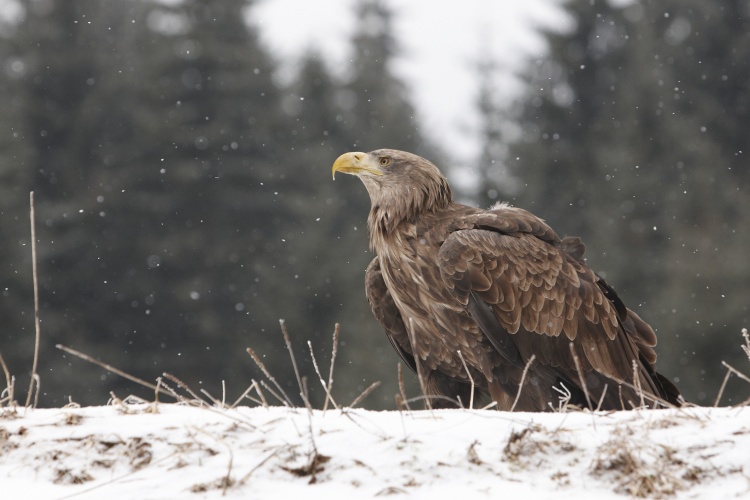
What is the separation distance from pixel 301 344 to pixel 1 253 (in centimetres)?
844

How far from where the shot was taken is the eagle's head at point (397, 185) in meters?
6.43

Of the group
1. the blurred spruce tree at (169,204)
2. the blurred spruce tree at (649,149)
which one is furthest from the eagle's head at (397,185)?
the blurred spruce tree at (169,204)

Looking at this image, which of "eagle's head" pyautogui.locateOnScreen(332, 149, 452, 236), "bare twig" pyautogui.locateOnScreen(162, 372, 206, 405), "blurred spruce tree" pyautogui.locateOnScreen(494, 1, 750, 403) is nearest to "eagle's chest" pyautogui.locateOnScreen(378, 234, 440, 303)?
"eagle's head" pyautogui.locateOnScreen(332, 149, 452, 236)

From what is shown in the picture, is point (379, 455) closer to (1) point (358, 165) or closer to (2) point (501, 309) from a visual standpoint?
(2) point (501, 309)

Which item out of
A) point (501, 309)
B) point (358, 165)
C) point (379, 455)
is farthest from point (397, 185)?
point (379, 455)

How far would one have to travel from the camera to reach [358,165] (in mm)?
6914

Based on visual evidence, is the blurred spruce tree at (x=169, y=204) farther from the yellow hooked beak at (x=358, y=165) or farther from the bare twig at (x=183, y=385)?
the bare twig at (x=183, y=385)

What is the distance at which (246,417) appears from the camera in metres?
3.53

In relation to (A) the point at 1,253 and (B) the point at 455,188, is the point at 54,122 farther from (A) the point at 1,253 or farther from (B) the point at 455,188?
(B) the point at 455,188

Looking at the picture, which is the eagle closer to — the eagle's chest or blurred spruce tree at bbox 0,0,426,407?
the eagle's chest

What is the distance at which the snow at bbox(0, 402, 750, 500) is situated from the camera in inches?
122

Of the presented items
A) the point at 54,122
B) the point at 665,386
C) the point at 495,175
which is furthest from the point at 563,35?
the point at 665,386

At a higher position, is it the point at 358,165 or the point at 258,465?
the point at 358,165

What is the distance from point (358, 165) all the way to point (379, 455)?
388 centimetres
